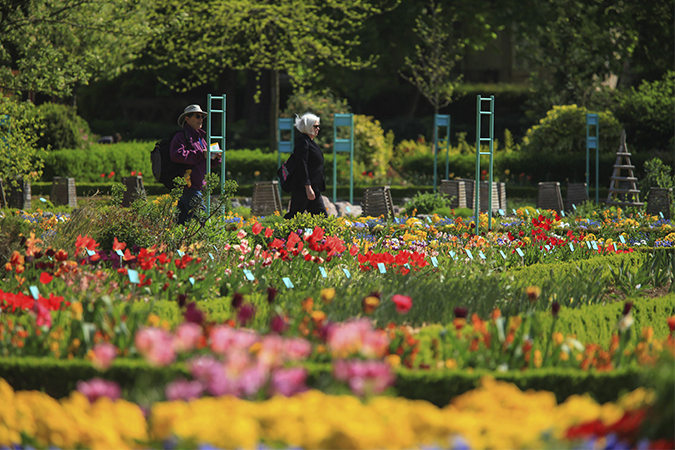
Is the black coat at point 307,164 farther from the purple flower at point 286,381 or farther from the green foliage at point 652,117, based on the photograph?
the green foliage at point 652,117

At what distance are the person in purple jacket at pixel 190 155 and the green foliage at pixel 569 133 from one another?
42.9 ft

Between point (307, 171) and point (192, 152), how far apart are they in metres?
1.19

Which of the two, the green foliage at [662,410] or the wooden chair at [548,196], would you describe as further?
the wooden chair at [548,196]

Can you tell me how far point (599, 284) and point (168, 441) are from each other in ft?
12.6

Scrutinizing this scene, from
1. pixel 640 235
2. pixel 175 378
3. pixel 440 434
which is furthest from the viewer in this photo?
pixel 640 235

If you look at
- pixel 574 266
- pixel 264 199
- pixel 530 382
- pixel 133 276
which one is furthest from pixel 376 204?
pixel 530 382

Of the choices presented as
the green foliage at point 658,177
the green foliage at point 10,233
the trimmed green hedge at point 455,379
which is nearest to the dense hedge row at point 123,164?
the green foliage at point 658,177

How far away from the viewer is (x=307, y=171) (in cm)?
796

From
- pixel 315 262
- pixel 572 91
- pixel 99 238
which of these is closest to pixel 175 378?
pixel 315 262

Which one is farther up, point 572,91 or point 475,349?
point 572,91

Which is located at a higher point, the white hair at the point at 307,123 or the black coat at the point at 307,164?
the white hair at the point at 307,123

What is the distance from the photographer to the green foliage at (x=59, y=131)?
19.0m

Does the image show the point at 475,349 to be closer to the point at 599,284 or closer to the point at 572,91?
the point at 599,284

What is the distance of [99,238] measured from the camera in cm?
656
